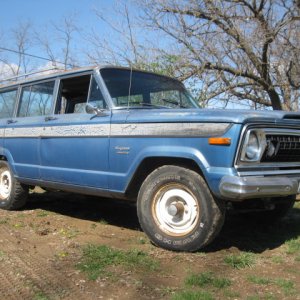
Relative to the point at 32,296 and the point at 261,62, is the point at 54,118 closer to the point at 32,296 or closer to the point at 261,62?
the point at 32,296

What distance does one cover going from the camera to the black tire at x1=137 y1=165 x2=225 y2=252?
4.38 meters

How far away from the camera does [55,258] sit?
14.4 feet

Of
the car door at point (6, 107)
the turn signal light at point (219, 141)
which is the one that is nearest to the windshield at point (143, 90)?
the turn signal light at point (219, 141)

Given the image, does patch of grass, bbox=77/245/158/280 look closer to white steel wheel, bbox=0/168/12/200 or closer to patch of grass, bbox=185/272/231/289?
patch of grass, bbox=185/272/231/289

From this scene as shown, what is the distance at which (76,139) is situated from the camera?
5.59m

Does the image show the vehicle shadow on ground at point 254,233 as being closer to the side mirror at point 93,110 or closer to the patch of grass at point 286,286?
the patch of grass at point 286,286

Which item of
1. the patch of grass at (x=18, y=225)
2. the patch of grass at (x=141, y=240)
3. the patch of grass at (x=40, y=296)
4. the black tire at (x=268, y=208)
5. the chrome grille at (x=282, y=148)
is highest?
the chrome grille at (x=282, y=148)

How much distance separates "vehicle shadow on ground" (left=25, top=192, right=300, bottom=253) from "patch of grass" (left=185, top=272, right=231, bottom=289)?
77 centimetres

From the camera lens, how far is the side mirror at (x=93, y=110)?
5316mm

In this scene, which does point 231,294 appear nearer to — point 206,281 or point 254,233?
point 206,281

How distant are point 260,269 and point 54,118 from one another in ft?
10.8

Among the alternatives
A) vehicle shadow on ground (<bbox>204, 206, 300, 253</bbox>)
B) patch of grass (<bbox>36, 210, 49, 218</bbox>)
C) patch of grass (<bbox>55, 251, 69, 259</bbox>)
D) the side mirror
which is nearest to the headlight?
vehicle shadow on ground (<bbox>204, 206, 300, 253</bbox>)

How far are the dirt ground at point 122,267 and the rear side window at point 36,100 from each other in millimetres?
1474

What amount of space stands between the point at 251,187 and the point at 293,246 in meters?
1.15
